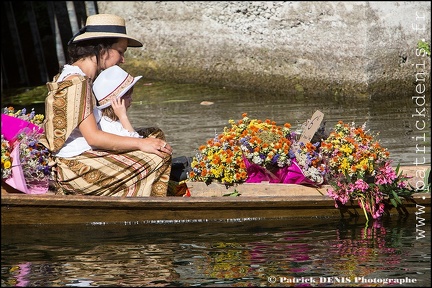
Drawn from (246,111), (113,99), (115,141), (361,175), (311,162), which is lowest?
(246,111)

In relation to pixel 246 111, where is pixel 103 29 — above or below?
above

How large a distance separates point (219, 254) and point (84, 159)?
1350mm

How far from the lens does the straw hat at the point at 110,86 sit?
27.2ft

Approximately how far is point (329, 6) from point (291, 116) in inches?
77.6

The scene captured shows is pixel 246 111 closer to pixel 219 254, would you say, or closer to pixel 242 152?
pixel 242 152

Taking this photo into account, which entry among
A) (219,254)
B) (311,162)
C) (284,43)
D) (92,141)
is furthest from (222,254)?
(284,43)

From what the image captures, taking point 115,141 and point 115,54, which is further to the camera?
point 115,54

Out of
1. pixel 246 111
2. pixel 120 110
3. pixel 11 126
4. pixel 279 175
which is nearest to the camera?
pixel 120 110

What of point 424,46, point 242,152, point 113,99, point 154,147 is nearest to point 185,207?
point 154,147

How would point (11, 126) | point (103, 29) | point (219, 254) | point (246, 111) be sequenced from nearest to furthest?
1. point (219, 254)
2. point (103, 29)
3. point (11, 126)
4. point (246, 111)

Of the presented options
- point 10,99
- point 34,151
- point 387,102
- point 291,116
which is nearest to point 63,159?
point 34,151

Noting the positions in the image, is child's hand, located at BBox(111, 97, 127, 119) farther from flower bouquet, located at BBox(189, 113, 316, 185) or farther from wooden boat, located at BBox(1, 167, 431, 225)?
flower bouquet, located at BBox(189, 113, 316, 185)

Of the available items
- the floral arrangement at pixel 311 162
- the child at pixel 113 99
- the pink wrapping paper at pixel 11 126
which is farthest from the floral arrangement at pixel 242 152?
the pink wrapping paper at pixel 11 126

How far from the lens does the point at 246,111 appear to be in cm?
1388
